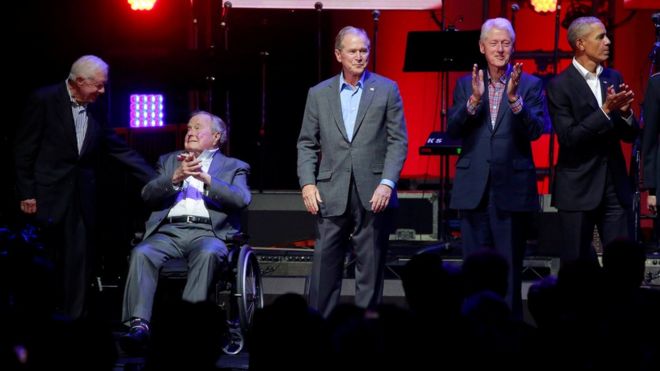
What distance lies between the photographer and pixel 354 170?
5.55 meters

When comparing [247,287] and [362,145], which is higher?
[362,145]

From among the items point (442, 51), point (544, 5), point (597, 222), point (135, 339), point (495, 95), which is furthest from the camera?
point (544, 5)

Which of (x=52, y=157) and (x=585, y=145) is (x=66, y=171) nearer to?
(x=52, y=157)

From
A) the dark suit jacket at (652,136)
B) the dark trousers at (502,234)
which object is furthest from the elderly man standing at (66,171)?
the dark suit jacket at (652,136)

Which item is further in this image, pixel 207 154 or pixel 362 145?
pixel 207 154

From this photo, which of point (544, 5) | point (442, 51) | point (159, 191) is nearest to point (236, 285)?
point (159, 191)

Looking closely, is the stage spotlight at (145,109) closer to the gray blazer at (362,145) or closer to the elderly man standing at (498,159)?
the gray blazer at (362,145)

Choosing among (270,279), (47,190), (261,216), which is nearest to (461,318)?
(47,190)

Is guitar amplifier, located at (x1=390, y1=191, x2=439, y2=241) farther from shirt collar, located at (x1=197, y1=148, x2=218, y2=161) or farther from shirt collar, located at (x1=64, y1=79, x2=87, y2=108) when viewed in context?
shirt collar, located at (x1=64, y1=79, x2=87, y2=108)

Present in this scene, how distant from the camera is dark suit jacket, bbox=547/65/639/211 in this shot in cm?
554

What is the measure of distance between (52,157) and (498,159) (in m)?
2.36

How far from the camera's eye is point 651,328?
3053 millimetres

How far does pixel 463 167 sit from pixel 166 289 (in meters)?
2.05

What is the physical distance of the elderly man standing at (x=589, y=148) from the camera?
218 inches
